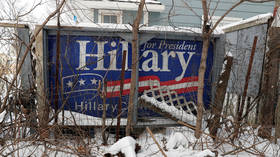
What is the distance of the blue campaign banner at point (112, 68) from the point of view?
3381mm

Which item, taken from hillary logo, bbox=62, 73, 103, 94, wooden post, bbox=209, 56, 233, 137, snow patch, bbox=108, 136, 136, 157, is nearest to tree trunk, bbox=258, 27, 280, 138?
wooden post, bbox=209, 56, 233, 137

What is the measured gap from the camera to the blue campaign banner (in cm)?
338

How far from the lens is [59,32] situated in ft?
10.2

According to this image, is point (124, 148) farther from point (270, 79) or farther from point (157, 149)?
point (270, 79)

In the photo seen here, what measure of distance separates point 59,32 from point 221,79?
10.2ft

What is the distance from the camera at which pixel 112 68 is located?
3.49m

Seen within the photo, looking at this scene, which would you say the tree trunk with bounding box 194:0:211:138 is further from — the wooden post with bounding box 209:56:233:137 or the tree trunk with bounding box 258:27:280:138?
the tree trunk with bounding box 258:27:280:138

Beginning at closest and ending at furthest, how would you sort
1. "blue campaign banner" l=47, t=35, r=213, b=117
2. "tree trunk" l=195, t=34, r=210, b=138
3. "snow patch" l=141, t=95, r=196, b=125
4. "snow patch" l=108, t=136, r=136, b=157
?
"snow patch" l=108, t=136, r=136, b=157 → "tree trunk" l=195, t=34, r=210, b=138 → "blue campaign banner" l=47, t=35, r=213, b=117 → "snow patch" l=141, t=95, r=196, b=125

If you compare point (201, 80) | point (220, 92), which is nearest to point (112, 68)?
point (201, 80)

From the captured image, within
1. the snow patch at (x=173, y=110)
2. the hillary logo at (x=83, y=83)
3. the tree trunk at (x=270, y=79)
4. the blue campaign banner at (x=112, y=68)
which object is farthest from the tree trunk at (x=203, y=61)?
the hillary logo at (x=83, y=83)

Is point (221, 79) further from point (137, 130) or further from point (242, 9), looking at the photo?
point (242, 9)

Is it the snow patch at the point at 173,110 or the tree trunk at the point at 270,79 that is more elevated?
the tree trunk at the point at 270,79

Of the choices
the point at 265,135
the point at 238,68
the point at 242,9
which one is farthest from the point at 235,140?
the point at 242,9

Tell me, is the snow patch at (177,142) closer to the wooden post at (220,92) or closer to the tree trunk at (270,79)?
the wooden post at (220,92)
